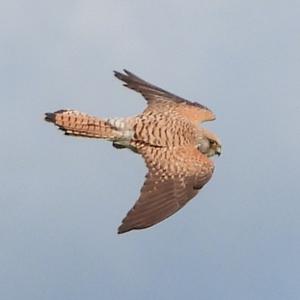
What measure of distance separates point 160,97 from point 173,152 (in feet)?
9.14

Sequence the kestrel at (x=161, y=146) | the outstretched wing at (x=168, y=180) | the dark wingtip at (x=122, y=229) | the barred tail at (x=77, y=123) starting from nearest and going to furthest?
Result: the dark wingtip at (x=122, y=229)
the outstretched wing at (x=168, y=180)
the kestrel at (x=161, y=146)
the barred tail at (x=77, y=123)

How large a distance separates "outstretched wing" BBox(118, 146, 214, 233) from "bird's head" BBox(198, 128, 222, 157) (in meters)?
1.01

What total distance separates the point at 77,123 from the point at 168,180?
5.99ft

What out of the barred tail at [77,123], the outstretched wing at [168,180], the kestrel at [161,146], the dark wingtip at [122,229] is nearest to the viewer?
the dark wingtip at [122,229]

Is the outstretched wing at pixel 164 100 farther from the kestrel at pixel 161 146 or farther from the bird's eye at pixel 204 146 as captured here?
the bird's eye at pixel 204 146

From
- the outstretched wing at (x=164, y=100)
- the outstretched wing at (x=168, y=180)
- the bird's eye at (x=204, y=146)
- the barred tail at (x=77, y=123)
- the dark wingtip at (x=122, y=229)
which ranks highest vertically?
the outstretched wing at (x=164, y=100)

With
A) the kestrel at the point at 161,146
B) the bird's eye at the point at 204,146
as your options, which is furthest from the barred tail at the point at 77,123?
the bird's eye at the point at 204,146

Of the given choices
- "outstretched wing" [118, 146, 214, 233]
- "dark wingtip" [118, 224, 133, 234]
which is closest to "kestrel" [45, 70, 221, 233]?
"outstretched wing" [118, 146, 214, 233]

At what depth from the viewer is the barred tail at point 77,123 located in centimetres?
2344

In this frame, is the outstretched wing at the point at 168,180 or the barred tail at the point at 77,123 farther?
the barred tail at the point at 77,123

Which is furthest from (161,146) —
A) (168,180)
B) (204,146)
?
(204,146)

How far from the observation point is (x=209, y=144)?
82.0 feet

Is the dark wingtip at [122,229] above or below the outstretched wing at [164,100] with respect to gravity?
below

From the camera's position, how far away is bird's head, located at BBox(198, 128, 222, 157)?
24.7 m
